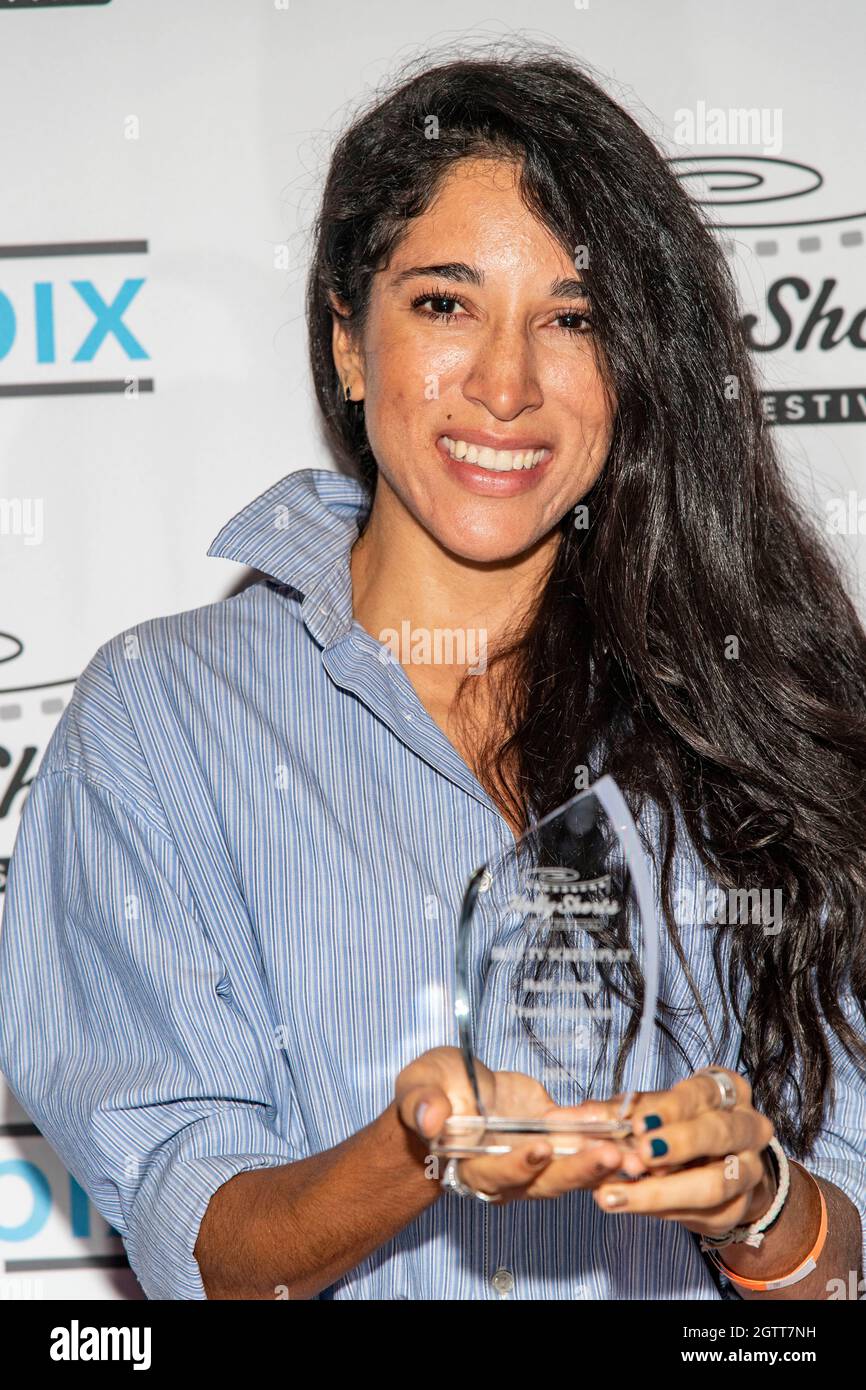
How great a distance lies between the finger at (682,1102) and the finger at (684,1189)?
4 centimetres

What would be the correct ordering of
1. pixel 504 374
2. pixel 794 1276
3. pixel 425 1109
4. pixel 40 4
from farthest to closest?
1. pixel 40 4
2. pixel 504 374
3. pixel 794 1276
4. pixel 425 1109

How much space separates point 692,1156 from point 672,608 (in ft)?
2.06

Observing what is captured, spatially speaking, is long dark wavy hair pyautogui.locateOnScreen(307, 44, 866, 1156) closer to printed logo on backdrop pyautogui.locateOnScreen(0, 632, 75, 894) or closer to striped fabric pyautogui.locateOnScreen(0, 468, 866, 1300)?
striped fabric pyautogui.locateOnScreen(0, 468, 866, 1300)

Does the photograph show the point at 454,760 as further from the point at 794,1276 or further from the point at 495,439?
the point at 794,1276

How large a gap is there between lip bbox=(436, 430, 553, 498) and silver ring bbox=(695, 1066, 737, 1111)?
0.58m

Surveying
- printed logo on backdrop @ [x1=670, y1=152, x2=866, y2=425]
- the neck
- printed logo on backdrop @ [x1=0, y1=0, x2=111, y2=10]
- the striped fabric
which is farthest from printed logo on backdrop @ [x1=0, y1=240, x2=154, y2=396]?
printed logo on backdrop @ [x1=670, y1=152, x2=866, y2=425]

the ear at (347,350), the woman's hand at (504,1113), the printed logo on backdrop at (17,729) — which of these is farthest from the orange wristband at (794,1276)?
the printed logo on backdrop at (17,729)

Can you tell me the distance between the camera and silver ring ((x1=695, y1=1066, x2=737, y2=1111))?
3.26ft

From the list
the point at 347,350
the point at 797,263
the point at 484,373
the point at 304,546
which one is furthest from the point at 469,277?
the point at 797,263

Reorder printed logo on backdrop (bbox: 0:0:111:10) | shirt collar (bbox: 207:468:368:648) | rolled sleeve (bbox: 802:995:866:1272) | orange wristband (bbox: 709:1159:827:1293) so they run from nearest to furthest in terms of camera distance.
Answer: orange wristband (bbox: 709:1159:827:1293), rolled sleeve (bbox: 802:995:866:1272), shirt collar (bbox: 207:468:368:648), printed logo on backdrop (bbox: 0:0:111:10)

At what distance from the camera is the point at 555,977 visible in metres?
1.05

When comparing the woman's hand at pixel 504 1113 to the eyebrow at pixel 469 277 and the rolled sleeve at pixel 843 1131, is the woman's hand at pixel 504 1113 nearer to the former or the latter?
the rolled sleeve at pixel 843 1131

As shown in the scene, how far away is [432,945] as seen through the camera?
1.25 meters

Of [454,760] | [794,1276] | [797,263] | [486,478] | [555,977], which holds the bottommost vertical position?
[794,1276]
